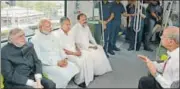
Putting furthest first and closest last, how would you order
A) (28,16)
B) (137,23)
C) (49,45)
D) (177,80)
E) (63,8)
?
(63,8)
(137,23)
(28,16)
(49,45)
(177,80)

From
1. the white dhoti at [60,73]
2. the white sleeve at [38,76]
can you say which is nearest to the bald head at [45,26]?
→ the white dhoti at [60,73]

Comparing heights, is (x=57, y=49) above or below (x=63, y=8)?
below

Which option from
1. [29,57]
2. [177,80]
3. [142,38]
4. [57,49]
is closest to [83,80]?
[57,49]

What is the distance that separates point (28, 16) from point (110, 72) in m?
1.18

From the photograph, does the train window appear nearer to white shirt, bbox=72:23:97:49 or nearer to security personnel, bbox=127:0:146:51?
white shirt, bbox=72:23:97:49

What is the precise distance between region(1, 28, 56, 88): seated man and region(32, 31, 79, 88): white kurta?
0.26 metres

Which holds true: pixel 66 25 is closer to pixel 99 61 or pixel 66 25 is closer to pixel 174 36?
pixel 99 61

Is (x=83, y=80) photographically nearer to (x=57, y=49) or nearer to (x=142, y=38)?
(x=57, y=49)

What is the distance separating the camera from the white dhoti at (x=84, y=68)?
8.68 feet

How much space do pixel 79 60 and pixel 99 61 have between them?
359 mm

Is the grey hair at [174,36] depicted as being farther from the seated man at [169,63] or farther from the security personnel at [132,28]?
the security personnel at [132,28]

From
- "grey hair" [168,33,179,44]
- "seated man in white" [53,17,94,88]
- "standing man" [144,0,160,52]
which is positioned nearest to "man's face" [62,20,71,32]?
"seated man in white" [53,17,94,88]

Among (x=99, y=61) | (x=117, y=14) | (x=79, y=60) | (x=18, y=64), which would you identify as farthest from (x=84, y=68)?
(x=117, y=14)

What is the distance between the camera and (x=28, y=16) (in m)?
2.92
